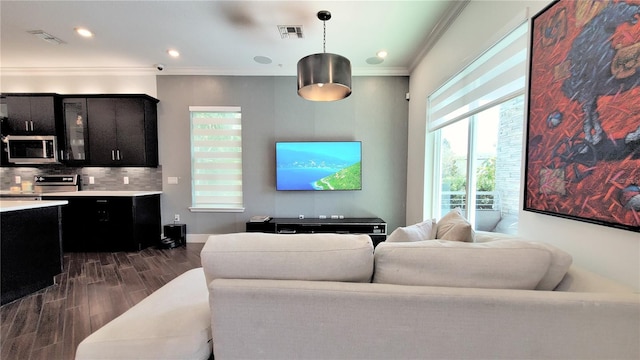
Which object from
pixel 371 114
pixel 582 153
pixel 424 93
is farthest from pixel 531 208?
pixel 371 114

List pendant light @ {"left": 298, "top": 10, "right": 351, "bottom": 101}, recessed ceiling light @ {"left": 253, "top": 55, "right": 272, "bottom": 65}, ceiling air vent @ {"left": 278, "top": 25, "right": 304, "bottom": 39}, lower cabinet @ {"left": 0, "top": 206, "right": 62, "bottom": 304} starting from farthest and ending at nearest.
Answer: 1. recessed ceiling light @ {"left": 253, "top": 55, "right": 272, "bottom": 65}
2. ceiling air vent @ {"left": 278, "top": 25, "right": 304, "bottom": 39}
3. lower cabinet @ {"left": 0, "top": 206, "right": 62, "bottom": 304}
4. pendant light @ {"left": 298, "top": 10, "right": 351, "bottom": 101}

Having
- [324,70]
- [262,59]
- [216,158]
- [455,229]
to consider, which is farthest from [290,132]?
[455,229]

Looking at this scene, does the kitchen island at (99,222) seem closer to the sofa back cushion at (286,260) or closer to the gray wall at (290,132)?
the gray wall at (290,132)

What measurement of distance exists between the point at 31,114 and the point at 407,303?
A: 5.51 meters

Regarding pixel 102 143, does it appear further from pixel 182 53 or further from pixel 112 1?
pixel 112 1

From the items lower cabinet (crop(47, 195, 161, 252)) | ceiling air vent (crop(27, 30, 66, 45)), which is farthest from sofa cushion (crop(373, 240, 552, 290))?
ceiling air vent (crop(27, 30, 66, 45))

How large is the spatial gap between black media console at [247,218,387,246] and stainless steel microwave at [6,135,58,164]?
3164 millimetres

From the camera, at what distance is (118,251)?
340cm

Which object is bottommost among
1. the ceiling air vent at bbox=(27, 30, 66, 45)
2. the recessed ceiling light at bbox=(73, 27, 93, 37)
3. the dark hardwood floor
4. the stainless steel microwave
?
the dark hardwood floor

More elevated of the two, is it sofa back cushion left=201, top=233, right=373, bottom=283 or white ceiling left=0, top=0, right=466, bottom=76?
white ceiling left=0, top=0, right=466, bottom=76

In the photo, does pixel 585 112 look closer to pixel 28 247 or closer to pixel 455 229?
pixel 455 229

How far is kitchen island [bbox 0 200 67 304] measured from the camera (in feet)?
6.56

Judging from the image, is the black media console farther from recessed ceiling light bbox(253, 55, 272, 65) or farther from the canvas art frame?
recessed ceiling light bbox(253, 55, 272, 65)

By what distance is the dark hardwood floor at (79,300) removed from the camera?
1.60 metres
